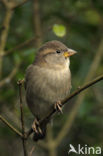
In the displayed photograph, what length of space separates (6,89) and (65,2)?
1.38 m

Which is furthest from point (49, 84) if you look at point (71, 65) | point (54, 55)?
point (71, 65)

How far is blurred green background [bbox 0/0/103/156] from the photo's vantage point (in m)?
5.23

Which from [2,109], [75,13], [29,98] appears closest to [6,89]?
[2,109]

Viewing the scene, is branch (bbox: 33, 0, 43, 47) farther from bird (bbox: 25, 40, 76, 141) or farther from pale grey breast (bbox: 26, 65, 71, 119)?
pale grey breast (bbox: 26, 65, 71, 119)

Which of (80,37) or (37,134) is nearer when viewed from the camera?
(37,134)

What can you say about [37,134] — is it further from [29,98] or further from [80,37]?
[80,37]

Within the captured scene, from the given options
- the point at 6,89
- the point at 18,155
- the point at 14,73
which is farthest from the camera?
the point at 18,155

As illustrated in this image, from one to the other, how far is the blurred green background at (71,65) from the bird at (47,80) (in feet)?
1.63

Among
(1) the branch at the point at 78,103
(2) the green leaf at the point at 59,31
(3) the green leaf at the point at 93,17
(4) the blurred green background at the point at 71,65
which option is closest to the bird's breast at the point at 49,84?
(2) the green leaf at the point at 59,31

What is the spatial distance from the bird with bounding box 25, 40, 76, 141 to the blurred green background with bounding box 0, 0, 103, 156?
50cm

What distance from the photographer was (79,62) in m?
5.41

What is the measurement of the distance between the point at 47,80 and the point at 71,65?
1.05 m

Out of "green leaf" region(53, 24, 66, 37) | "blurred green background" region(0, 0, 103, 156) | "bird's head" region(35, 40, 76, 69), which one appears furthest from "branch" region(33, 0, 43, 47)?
"green leaf" region(53, 24, 66, 37)

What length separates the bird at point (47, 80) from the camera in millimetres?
4273
